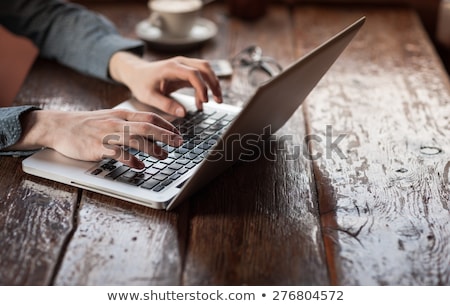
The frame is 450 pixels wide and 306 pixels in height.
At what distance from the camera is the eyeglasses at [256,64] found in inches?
55.9

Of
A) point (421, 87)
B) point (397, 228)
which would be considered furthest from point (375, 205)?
point (421, 87)

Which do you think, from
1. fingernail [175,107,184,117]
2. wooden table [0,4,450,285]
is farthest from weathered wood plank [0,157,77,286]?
fingernail [175,107,184,117]

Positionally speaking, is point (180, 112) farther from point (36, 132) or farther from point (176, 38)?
point (176, 38)

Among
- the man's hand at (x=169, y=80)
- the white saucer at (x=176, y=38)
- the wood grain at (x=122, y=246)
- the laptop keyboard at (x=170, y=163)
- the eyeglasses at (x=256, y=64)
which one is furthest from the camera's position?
the white saucer at (x=176, y=38)

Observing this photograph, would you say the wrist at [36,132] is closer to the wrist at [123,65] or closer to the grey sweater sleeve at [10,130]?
the grey sweater sleeve at [10,130]

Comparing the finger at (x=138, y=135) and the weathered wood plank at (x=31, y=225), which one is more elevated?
the finger at (x=138, y=135)

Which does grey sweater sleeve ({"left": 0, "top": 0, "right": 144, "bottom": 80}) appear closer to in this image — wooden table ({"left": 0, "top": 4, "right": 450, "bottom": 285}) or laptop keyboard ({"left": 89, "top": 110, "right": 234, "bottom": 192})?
wooden table ({"left": 0, "top": 4, "right": 450, "bottom": 285})

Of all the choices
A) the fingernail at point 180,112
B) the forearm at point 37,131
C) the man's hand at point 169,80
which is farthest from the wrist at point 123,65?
the forearm at point 37,131

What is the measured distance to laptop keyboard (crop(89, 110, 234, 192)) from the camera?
94cm

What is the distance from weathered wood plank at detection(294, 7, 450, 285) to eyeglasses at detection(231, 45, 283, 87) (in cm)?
11

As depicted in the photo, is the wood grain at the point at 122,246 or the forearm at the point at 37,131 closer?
the wood grain at the point at 122,246

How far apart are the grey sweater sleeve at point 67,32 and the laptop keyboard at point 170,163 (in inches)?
13.6

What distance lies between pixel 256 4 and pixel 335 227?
38.8 inches
